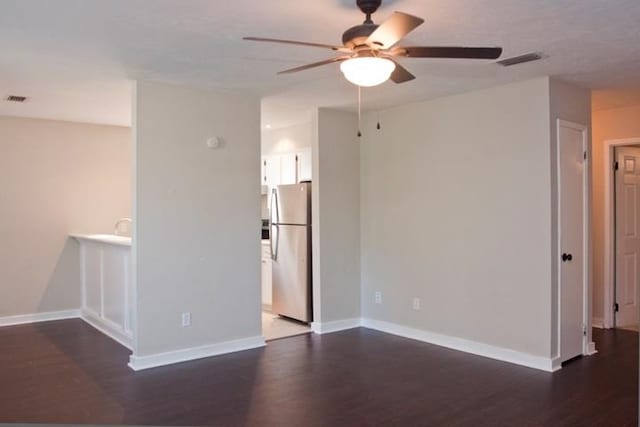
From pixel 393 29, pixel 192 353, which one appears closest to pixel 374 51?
pixel 393 29

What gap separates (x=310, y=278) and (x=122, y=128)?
3.27 m

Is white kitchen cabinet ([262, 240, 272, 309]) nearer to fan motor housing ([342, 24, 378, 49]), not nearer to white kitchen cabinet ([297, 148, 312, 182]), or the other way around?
white kitchen cabinet ([297, 148, 312, 182])

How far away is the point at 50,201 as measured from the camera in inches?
243

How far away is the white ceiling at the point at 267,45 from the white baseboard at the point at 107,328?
2.33 meters

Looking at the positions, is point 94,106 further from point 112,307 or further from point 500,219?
point 500,219

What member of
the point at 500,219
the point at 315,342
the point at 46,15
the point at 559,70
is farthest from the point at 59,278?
the point at 559,70

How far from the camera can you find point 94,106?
534cm

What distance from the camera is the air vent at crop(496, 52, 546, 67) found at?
11.7 ft

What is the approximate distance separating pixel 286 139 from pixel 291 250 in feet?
5.05

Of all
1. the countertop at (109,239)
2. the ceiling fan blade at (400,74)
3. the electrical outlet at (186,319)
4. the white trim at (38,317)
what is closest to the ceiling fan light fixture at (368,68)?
the ceiling fan blade at (400,74)

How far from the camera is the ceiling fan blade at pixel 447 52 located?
240cm

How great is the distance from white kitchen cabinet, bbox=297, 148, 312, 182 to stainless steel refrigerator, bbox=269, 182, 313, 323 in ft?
0.99

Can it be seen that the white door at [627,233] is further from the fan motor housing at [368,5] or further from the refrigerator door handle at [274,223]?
the fan motor housing at [368,5]

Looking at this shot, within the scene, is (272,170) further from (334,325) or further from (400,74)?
(400,74)
